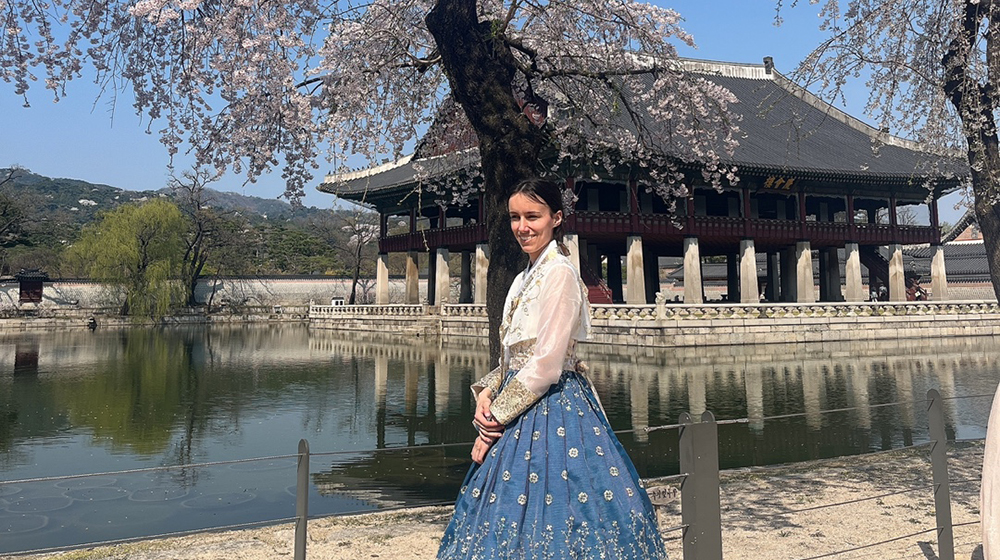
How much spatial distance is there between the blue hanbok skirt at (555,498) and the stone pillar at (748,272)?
2405cm

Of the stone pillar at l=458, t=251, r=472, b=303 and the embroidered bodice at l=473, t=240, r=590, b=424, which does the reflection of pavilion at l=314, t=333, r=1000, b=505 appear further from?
the stone pillar at l=458, t=251, r=472, b=303

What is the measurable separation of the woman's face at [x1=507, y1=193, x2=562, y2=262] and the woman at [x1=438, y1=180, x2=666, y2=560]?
0.26 ft

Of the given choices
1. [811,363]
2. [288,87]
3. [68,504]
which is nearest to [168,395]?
[68,504]

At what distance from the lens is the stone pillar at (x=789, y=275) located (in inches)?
1109

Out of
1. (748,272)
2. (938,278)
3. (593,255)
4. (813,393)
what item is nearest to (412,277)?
(593,255)

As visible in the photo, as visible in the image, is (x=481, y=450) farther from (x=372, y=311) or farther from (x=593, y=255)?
(x=372, y=311)

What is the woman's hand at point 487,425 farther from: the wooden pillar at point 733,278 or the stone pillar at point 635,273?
the wooden pillar at point 733,278

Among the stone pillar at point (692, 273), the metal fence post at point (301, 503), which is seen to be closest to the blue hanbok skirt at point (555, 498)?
the metal fence post at point (301, 503)

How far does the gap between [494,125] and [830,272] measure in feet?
97.1

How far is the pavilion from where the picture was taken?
23656mm

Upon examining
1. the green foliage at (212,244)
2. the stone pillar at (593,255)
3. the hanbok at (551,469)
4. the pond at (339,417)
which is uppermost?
the green foliage at (212,244)

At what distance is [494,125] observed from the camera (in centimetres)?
431

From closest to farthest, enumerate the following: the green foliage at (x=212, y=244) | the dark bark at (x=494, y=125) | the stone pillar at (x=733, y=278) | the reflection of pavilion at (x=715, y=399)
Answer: the dark bark at (x=494, y=125) < the reflection of pavilion at (x=715, y=399) < the stone pillar at (x=733, y=278) < the green foliage at (x=212, y=244)

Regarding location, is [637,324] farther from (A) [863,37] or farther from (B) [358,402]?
(A) [863,37]
